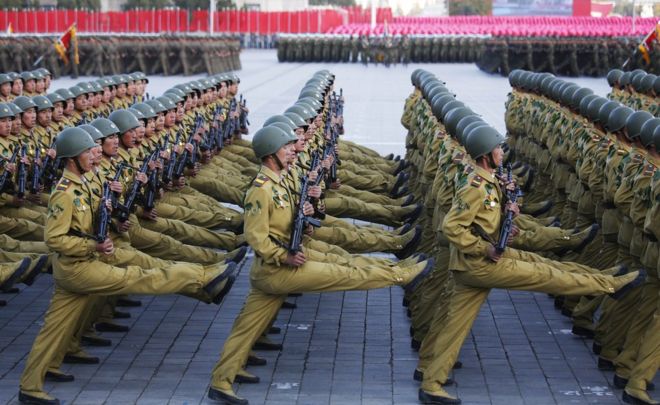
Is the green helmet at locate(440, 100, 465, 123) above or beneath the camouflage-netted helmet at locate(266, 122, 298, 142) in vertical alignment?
beneath

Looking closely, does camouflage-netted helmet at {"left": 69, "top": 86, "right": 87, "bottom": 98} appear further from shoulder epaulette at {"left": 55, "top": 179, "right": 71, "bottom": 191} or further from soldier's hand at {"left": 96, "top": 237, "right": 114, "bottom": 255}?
soldier's hand at {"left": 96, "top": 237, "right": 114, "bottom": 255}

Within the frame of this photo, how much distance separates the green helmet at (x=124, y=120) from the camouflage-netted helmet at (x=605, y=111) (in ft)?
12.4

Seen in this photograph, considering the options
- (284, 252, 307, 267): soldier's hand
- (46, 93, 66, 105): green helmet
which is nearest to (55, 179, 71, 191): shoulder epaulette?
(284, 252, 307, 267): soldier's hand

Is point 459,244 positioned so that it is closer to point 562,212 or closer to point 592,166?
point 592,166

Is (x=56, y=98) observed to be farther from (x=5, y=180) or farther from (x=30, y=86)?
(x=5, y=180)

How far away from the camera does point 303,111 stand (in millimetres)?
10258

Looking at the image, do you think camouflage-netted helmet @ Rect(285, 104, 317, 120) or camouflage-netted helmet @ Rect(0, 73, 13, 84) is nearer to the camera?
camouflage-netted helmet @ Rect(285, 104, 317, 120)

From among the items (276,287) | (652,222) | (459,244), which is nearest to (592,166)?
(652,222)

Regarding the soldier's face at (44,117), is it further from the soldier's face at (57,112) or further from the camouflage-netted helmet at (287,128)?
the camouflage-netted helmet at (287,128)

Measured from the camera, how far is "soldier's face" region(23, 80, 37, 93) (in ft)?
50.6

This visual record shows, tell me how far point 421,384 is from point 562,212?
374 cm

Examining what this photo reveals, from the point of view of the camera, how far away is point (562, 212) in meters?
10.9

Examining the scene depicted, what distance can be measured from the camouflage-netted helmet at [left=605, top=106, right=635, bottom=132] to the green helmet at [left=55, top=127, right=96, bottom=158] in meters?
4.09

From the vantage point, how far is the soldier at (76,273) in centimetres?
738
